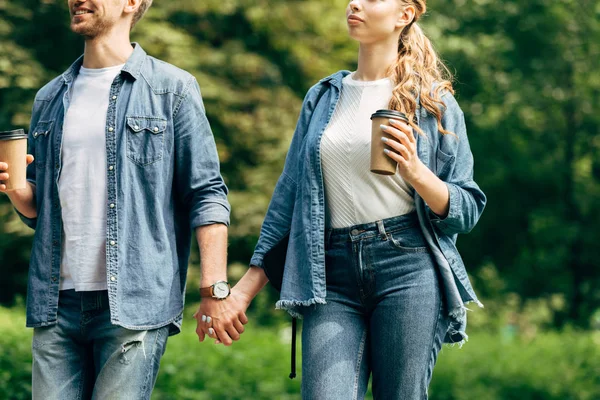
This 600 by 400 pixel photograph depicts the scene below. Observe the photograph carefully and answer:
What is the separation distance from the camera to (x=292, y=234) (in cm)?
385

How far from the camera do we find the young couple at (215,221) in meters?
3.60

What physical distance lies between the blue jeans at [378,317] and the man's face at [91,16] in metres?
1.25

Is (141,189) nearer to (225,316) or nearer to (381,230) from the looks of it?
(225,316)

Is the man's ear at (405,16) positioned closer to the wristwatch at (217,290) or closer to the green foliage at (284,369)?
the wristwatch at (217,290)

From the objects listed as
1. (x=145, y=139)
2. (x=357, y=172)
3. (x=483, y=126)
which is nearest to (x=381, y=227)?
(x=357, y=172)

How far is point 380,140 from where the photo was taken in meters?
3.36

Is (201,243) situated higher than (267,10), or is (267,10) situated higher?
(267,10)

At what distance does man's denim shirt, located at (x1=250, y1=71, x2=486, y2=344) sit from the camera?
12.0 ft

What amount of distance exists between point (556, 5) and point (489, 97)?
2.00 meters

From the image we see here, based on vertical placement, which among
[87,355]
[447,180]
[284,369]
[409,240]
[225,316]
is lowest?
[284,369]

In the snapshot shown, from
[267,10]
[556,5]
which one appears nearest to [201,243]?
[267,10]

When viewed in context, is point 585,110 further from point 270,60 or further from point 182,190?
point 182,190

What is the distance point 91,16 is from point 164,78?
0.38m

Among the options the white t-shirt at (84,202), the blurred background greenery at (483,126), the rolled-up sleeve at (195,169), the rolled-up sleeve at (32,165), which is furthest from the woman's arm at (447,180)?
the blurred background greenery at (483,126)
